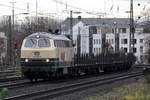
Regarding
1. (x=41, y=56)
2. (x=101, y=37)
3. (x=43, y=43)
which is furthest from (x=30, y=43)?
(x=101, y=37)

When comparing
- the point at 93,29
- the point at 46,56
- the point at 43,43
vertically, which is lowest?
the point at 46,56

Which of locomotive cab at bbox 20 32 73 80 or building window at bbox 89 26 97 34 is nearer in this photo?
locomotive cab at bbox 20 32 73 80

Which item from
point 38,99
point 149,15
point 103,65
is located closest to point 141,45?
point 149,15

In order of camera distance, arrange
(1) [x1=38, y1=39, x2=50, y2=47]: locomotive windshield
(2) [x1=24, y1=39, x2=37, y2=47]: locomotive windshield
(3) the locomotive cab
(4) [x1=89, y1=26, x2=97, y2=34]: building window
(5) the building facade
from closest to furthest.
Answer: (3) the locomotive cab, (1) [x1=38, y1=39, x2=50, y2=47]: locomotive windshield, (2) [x1=24, y1=39, x2=37, y2=47]: locomotive windshield, (5) the building facade, (4) [x1=89, y1=26, x2=97, y2=34]: building window

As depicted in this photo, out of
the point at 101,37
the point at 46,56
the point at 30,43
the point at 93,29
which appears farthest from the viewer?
the point at 93,29

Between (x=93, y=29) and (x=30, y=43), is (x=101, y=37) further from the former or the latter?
(x=30, y=43)

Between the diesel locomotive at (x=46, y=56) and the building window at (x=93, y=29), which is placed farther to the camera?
the building window at (x=93, y=29)

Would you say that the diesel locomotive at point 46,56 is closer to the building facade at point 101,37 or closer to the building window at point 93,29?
the building facade at point 101,37

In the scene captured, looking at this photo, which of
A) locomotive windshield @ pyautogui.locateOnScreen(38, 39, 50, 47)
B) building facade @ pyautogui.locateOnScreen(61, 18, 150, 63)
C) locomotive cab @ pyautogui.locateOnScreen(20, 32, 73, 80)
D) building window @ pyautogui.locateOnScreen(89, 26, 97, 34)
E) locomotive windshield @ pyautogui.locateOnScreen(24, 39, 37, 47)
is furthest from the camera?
building window @ pyautogui.locateOnScreen(89, 26, 97, 34)

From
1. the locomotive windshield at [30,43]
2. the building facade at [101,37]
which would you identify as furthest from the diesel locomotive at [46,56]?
the building facade at [101,37]

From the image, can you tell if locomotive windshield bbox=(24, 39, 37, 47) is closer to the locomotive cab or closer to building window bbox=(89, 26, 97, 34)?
the locomotive cab

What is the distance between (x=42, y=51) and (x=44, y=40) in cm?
95

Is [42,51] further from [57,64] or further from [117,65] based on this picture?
[117,65]

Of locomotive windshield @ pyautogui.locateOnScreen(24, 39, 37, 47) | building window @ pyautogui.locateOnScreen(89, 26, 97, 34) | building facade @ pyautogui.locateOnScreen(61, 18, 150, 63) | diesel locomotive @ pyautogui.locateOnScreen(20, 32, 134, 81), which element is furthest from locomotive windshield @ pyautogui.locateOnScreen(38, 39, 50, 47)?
building window @ pyautogui.locateOnScreen(89, 26, 97, 34)
